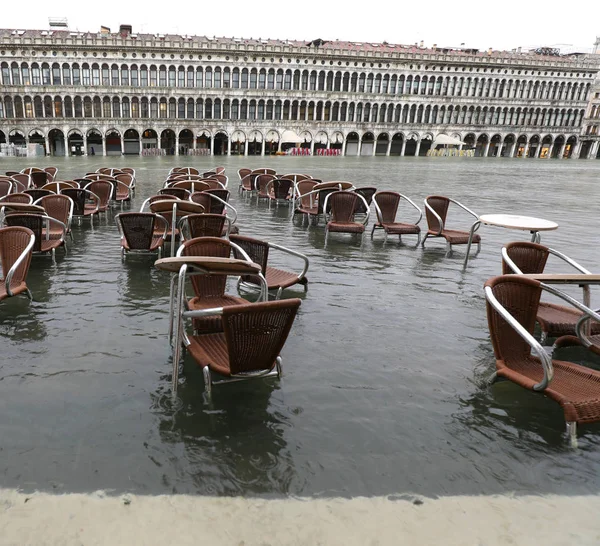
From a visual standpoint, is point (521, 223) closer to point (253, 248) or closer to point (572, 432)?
point (253, 248)

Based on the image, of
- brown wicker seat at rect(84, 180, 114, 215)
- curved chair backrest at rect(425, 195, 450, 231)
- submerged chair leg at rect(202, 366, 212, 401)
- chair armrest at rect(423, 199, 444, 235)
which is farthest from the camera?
brown wicker seat at rect(84, 180, 114, 215)

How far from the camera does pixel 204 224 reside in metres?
5.49

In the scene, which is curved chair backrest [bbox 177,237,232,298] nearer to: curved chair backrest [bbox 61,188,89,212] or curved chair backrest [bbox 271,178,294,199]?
curved chair backrest [bbox 61,188,89,212]

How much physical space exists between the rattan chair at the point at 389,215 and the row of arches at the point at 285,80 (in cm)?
5395

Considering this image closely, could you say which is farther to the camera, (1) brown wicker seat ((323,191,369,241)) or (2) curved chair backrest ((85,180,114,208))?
(2) curved chair backrest ((85,180,114,208))

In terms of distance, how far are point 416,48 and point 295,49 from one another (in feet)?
68.3

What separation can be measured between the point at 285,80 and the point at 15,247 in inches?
2311

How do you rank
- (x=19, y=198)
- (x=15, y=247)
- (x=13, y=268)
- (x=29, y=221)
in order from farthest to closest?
(x=19, y=198) < (x=29, y=221) < (x=15, y=247) < (x=13, y=268)

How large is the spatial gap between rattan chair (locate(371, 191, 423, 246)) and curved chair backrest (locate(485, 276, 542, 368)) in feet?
14.7

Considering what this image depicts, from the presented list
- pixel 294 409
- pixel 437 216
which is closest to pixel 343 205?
pixel 437 216

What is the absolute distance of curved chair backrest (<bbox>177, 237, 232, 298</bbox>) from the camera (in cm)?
389

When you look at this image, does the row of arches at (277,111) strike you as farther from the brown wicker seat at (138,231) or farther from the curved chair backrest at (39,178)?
the brown wicker seat at (138,231)

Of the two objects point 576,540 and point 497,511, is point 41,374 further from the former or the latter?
point 576,540

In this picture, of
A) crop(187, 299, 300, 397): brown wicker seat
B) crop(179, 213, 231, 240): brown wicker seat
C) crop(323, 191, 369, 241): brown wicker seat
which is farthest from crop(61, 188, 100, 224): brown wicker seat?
crop(187, 299, 300, 397): brown wicker seat
